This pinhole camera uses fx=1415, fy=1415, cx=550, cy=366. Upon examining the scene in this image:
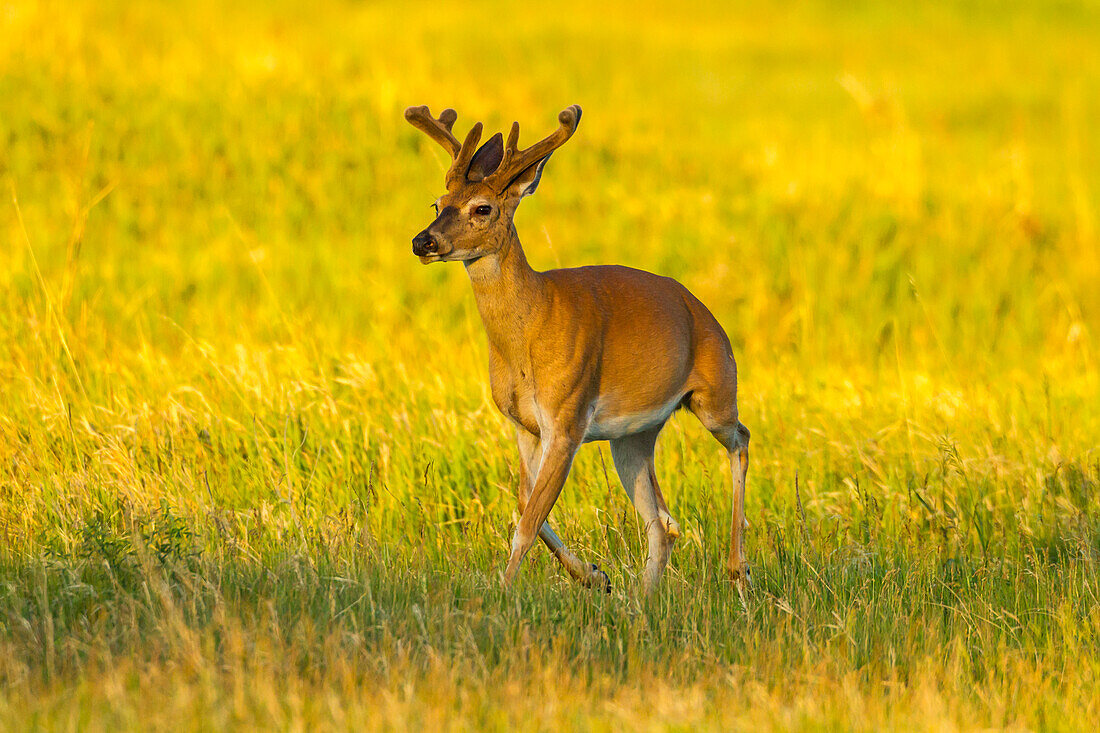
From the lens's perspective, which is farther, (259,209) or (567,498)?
(259,209)

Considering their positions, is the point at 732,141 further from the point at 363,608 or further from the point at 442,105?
the point at 363,608

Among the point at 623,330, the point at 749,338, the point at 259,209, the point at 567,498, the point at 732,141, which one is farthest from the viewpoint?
the point at 732,141

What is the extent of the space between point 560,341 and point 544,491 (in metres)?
0.64

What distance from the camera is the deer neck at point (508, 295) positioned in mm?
5988

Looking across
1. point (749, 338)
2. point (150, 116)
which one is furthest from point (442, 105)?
point (749, 338)

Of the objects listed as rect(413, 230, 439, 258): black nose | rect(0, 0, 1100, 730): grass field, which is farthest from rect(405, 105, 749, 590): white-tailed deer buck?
rect(0, 0, 1100, 730): grass field

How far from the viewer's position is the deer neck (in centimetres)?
599

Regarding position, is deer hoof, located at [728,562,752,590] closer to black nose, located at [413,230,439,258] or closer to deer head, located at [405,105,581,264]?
deer head, located at [405,105,581,264]

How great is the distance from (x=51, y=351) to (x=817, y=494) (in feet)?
15.6

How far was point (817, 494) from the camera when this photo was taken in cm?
792

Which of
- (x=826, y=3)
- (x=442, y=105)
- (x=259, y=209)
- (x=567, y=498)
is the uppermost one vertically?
(x=826, y=3)

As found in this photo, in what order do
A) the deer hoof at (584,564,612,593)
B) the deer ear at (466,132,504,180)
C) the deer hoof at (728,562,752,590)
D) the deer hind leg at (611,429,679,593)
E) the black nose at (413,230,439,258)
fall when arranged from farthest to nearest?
1. the deer hind leg at (611,429,679,593)
2. the deer hoof at (728,562,752,590)
3. the deer hoof at (584,564,612,593)
4. the deer ear at (466,132,504,180)
5. the black nose at (413,230,439,258)

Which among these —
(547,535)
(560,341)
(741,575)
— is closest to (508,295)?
(560,341)

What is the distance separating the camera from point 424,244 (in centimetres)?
554
